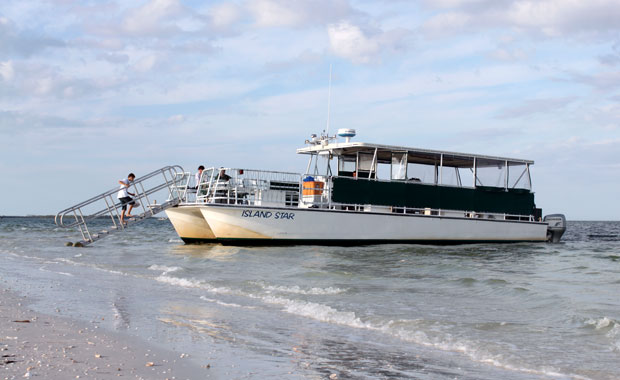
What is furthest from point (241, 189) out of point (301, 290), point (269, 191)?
point (301, 290)

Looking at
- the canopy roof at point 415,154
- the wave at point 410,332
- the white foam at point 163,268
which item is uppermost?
the canopy roof at point 415,154

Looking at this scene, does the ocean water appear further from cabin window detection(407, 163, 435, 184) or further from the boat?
cabin window detection(407, 163, 435, 184)

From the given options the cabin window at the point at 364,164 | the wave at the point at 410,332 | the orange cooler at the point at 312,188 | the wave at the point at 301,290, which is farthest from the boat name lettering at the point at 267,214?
the wave at the point at 410,332

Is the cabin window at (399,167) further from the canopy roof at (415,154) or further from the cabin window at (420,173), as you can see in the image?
the cabin window at (420,173)

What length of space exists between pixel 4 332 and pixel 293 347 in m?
2.85

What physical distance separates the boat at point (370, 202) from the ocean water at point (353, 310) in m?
2.64

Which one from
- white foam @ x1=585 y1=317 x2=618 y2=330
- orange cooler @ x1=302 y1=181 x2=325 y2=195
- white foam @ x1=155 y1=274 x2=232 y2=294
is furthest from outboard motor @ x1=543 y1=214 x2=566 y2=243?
white foam @ x1=585 y1=317 x2=618 y2=330

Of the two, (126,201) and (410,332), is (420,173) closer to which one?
(126,201)

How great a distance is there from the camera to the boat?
65.1 feet

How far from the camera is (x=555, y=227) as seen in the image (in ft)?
85.9

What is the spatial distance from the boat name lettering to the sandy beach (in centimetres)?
1250

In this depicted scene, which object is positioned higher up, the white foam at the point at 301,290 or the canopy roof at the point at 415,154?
the canopy roof at the point at 415,154

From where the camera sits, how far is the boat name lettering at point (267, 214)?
19562 millimetres

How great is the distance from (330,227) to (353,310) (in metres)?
11.3
